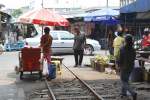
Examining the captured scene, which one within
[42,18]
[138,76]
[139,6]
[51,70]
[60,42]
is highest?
[139,6]

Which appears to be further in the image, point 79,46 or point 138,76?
point 79,46

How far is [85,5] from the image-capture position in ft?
187

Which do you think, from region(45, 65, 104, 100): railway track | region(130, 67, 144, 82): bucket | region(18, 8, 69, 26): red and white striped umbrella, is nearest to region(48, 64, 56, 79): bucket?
region(45, 65, 104, 100): railway track

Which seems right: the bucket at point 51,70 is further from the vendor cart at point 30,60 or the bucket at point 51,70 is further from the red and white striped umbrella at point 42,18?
the red and white striped umbrella at point 42,18

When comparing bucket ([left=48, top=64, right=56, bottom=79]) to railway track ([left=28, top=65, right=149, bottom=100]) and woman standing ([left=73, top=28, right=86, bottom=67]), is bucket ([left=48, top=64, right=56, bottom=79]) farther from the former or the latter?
woman standing ([left=73, top=28, right=86, bottom=67])

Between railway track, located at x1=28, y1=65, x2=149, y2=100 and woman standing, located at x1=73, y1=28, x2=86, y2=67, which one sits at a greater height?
woman standing, located at x1=73, y1=28, x2=86, y2=67

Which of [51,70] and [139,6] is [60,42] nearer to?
[51,70]

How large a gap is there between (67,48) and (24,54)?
570 inches

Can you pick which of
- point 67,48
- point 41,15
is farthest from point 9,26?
point 41,15

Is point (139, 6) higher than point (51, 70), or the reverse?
point (139, 6)

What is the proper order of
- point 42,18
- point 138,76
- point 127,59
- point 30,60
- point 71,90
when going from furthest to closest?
point 42,18 < point 30,60 < point 138,76 < point 71,90 < point 127,59

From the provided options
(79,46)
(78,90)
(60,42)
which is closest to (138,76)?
(78,90)

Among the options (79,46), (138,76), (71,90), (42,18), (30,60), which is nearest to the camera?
(71,90)

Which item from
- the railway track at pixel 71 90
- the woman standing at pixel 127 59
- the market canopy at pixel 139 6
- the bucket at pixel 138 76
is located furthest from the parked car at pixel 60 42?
the woman standing at pixel 127 59
